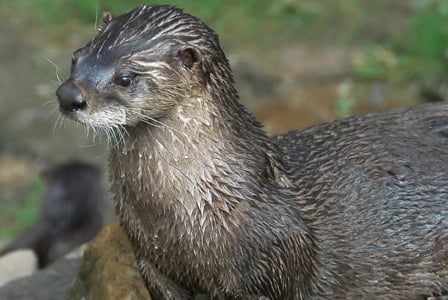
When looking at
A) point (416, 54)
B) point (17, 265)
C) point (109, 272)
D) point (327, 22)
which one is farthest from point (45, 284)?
point (327, 22)

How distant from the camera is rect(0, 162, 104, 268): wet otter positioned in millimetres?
6184

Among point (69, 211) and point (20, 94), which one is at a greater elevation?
point (20, 94)

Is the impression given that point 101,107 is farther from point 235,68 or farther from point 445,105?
point 235,68

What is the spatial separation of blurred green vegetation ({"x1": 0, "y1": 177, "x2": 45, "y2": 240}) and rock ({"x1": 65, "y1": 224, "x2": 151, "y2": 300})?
3229mm

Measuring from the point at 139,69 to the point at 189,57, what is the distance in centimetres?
17

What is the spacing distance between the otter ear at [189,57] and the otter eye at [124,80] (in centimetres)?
17

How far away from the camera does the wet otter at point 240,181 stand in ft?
10.2

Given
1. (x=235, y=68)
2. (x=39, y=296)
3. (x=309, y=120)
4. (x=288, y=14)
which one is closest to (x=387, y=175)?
(x=39, y=296)

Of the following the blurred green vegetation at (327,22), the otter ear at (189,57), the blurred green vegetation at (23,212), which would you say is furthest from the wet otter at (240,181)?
the blurred green vegetation at (327,22)

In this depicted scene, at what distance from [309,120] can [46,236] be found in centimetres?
212

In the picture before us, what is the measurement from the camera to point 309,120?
23.7ft

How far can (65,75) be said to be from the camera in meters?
7.89

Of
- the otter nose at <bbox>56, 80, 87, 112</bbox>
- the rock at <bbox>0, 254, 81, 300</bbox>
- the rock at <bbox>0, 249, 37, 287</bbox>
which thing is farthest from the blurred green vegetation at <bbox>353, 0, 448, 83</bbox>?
the otter nose at <bbox>56, 80, 87, 112</bbox>

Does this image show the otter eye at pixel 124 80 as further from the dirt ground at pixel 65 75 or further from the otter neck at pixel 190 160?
the dirt ground at pixel 65 75
